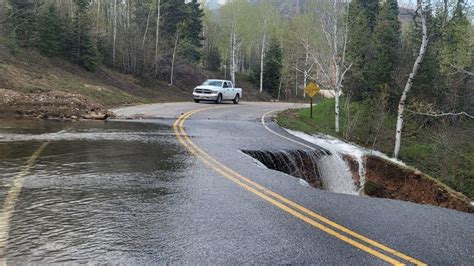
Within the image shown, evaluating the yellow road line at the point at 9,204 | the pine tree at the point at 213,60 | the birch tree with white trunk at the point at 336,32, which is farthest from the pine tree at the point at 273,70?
the yellow road line at the point at 9,204

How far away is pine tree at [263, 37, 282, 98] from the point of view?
199 feet

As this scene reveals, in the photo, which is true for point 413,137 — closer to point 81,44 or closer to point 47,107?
point 47,107

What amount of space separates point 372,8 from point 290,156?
149 ft

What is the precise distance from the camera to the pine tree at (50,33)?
35.5 m

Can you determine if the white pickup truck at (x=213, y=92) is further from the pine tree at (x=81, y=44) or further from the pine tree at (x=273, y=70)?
the pine tree at (x=273, y=70)

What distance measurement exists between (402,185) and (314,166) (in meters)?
3.83

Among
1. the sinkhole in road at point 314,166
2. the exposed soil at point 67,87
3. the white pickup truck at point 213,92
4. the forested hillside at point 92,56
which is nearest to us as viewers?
the sinkhole in road at point 314,166

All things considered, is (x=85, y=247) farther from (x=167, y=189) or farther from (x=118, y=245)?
(x=167, y=189)

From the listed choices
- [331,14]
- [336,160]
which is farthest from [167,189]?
[331,14]

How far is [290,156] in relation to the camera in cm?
1198

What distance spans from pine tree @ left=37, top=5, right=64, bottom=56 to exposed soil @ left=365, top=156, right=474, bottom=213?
29.8m

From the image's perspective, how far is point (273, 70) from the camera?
202 ft

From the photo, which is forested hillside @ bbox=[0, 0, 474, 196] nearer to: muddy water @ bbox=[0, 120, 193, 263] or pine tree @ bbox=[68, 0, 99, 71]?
pine tree @ bbox=[68, 0, 99, 71]

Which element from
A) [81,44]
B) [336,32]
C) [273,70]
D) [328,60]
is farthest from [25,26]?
[273,70]
